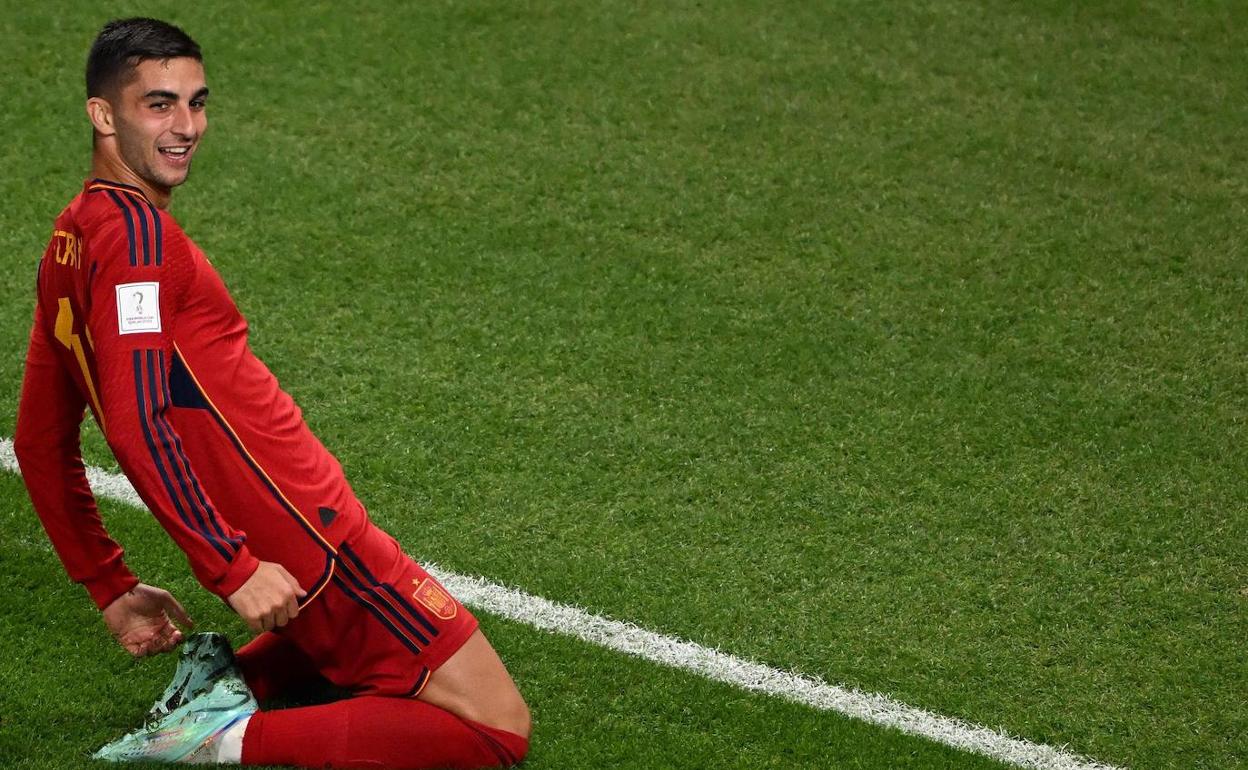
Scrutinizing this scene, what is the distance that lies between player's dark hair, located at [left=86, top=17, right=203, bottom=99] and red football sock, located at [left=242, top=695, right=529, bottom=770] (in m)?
1.24

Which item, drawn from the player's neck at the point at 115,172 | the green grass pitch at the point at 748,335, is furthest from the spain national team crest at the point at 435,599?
the player's neck at the point at 115,172

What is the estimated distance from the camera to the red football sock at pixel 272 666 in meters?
3.17

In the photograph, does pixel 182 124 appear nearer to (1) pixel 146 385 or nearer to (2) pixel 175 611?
(1) pixel 146 385

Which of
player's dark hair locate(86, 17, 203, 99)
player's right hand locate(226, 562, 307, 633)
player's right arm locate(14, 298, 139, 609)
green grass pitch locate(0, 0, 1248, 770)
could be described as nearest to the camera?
player's right hand locate(226, 562, 307, 633)

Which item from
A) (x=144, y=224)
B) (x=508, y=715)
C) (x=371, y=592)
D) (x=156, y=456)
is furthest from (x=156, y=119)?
(x=508, y=715)

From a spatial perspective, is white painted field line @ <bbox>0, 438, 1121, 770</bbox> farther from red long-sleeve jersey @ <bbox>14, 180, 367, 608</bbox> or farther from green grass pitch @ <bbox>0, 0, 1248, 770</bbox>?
red long-sleeve jersey @ <bbox>14, 180, 367, 608</bbox>

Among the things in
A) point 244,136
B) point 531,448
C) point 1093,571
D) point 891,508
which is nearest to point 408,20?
point 244,136

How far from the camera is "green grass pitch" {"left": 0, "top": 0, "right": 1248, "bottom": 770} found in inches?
136

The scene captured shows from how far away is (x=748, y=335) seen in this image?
4.74 meters

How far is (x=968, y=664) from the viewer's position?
3.51m

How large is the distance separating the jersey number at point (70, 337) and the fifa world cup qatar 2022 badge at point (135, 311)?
7.6 inches

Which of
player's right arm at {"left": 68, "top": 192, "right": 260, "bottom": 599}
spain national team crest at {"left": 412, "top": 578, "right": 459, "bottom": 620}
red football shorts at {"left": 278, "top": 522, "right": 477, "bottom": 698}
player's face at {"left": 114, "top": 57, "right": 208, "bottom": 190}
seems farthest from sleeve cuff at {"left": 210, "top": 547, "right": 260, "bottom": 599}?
player's face at {"left": 114, "top": 57, "right": 208, "bottom": 190}

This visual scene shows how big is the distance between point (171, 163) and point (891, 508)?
221cm

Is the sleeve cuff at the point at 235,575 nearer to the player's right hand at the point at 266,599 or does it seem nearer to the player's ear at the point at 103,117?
the player's right hand at the point at 266,599
